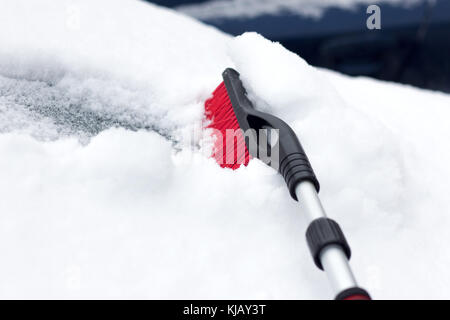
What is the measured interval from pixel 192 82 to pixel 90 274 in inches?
18.6

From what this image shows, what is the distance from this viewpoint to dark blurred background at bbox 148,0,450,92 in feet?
5.48

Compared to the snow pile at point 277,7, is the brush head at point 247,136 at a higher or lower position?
lower

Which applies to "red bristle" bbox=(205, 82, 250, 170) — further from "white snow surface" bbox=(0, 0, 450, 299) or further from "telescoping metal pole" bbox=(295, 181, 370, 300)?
"telescoping metal pole" bbox=(295, 181, 370, 300)

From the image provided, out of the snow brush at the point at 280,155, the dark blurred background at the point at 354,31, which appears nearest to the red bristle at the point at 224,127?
the snow brush at the point at 280,155

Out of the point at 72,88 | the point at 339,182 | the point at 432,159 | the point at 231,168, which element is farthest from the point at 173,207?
the point at 432,159

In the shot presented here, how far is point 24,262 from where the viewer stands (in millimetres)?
551

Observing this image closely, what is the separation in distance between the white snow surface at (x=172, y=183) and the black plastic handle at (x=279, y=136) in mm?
26

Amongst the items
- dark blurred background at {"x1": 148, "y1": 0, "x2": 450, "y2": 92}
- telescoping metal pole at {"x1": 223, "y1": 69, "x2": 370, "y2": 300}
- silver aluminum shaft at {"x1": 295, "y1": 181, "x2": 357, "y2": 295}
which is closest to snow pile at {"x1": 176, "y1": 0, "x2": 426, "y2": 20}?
dark blurred background at {"x1": 148, "y1": 0, "x2": 450, "y2": 92}

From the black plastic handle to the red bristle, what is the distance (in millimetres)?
14

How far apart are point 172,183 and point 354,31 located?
1.28 m

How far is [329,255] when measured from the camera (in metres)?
0.57

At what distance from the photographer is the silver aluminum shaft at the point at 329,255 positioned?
1.76 feet

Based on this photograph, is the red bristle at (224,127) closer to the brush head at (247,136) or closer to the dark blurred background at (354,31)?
the brush head at (247,136)
